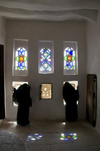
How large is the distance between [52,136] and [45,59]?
2.43 metres

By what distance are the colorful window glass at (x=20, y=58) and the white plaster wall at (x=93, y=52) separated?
2137 millimetres

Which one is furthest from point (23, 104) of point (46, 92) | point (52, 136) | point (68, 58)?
point (68, 58)

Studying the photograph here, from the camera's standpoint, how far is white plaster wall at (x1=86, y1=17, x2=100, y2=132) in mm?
3557

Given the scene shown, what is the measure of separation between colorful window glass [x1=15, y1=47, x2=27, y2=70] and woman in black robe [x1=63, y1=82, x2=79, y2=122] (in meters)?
1.62

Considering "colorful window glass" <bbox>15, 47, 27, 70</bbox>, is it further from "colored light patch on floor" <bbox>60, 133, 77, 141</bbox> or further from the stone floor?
"colored light patch on floor" <bbox>60, 133, 77, 141</bbox>

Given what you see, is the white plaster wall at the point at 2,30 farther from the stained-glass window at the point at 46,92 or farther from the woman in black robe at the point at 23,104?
the stained-glass window at the point at 46,92

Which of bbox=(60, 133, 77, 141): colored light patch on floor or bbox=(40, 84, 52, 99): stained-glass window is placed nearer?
bbox=(60, 133, 77, 141): colored light patch on floor

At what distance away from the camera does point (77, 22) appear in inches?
175

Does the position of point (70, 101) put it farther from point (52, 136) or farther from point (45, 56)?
point (45, 56)

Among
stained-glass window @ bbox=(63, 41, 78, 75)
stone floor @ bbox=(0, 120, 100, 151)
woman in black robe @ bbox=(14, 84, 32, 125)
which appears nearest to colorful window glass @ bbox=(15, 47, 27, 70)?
woman in black robe @ bbox=(14, 84, 32, 125)

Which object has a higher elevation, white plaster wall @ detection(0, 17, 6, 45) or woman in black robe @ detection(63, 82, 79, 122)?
white plaster wall @ detection(0, 17, 6, 45)

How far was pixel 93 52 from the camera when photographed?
153 inches

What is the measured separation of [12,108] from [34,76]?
1.29 metres

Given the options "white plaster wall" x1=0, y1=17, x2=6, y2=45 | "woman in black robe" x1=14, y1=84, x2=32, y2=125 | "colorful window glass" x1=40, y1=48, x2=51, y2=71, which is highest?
"white plaster wall" x1=0, y1=17, x2=6, y2=45
